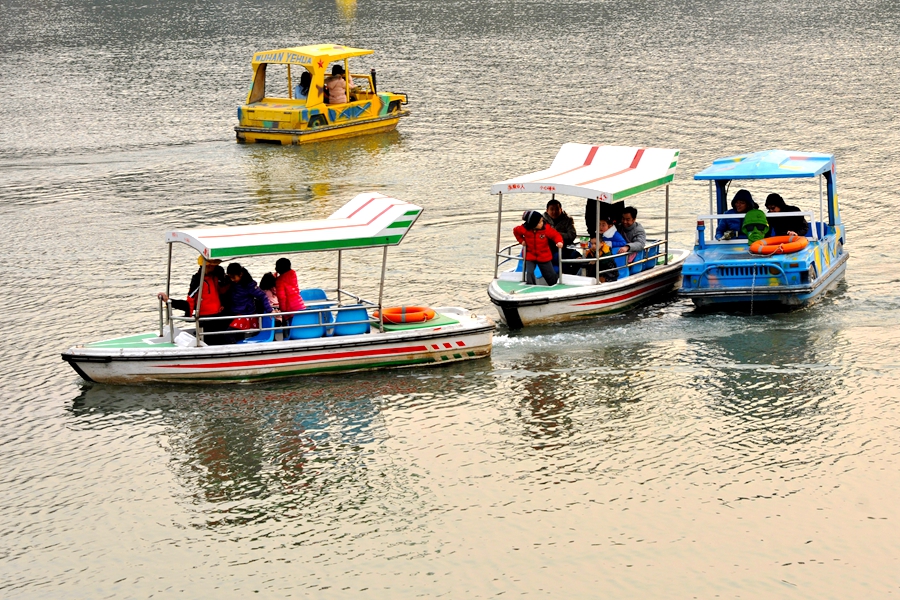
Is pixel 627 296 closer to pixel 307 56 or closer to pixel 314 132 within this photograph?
pixel 314 132

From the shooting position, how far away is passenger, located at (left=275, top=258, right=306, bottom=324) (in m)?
Result: 14.6

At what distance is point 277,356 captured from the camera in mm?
14320

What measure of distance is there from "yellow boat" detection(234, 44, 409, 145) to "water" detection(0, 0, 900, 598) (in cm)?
118

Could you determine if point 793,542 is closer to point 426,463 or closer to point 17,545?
point 426,463

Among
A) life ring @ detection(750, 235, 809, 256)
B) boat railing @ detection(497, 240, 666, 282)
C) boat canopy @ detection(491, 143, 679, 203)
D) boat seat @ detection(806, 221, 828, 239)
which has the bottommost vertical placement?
boat railing @ detection(497, 240, 666, 282)

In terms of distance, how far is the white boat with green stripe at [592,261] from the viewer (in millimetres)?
15906

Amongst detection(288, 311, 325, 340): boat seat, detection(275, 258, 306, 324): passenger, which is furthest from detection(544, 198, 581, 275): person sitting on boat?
detection(275, 258, 306, 324): passenger

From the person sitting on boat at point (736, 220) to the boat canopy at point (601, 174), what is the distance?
1.05m

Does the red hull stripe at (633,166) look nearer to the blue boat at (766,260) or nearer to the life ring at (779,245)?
the blue boat at (766,260)


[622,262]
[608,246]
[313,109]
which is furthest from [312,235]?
[313,109]

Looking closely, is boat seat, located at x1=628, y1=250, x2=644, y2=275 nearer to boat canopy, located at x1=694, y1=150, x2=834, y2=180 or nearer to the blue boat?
the blue boat

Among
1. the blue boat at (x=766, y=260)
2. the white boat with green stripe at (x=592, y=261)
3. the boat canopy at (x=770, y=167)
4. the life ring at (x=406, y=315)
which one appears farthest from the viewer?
the boat canopy at (x=770, y=167)

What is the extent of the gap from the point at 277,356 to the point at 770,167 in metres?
7.34

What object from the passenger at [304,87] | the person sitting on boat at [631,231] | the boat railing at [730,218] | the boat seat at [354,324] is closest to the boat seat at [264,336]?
the boat seat at [354,324]
